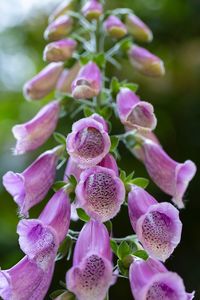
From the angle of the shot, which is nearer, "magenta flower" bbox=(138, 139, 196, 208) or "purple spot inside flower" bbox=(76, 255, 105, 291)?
"purple spot inside flower" bbox=(76, 255, 105, 291)

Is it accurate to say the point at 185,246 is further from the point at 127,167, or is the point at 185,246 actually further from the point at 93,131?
the point at 93,131

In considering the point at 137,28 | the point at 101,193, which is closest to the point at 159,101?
the point at 137,28

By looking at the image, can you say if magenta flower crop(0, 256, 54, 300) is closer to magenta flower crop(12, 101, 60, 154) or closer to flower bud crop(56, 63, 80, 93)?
magenta flower crop(12, 101, 60, 154)

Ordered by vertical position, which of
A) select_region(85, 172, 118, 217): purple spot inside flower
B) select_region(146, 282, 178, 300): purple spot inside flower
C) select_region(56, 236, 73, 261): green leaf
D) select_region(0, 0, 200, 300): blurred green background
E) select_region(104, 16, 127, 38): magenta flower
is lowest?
select_region(0, 0, 200, 300): blurred green background

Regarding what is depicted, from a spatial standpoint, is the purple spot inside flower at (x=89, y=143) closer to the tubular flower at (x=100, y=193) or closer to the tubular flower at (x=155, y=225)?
the tubular flower at (x=100, y=193)

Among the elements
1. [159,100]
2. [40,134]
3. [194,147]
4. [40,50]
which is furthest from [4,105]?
[40,134]

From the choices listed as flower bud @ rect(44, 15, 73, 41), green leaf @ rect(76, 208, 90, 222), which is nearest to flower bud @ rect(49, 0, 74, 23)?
flower bud @ rect(44, 15, 73, 41)
